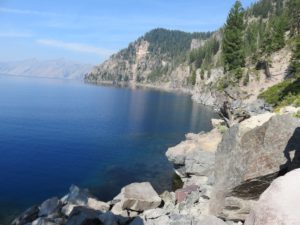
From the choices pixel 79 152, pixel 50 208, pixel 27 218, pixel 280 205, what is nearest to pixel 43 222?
pixel 50 208

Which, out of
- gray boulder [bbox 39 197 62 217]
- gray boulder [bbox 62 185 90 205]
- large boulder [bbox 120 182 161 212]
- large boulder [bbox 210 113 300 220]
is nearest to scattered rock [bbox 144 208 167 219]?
large boulder [bbox 120 182 161 212]

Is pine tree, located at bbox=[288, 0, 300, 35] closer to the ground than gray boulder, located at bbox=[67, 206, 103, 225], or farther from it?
farther from it

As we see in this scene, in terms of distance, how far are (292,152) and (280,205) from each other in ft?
53.1

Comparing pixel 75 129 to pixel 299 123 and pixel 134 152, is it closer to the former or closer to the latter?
pixel 134 152

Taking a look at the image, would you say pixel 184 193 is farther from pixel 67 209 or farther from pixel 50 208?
pixel 50 208

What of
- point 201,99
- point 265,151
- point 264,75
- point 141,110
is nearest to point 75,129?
point 141,110

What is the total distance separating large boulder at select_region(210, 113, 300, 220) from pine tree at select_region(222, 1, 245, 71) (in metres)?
94.8

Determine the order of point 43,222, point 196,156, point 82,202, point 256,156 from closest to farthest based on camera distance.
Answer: point 256,156, point 43,222, point 82,202, point 196,156

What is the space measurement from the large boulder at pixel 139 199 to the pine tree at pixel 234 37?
8782cm

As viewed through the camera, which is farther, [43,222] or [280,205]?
[43,222]

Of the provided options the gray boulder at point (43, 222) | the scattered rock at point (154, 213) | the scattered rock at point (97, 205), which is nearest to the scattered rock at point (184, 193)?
the scattered rock at point (154, 213)

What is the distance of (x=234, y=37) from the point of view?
11681cm

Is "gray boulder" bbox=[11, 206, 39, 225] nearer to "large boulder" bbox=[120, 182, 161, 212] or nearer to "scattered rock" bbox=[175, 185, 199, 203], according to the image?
"large boulder" bbox=[120, 182, 161, 212]

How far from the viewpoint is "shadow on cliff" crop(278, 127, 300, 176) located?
22572 mm
